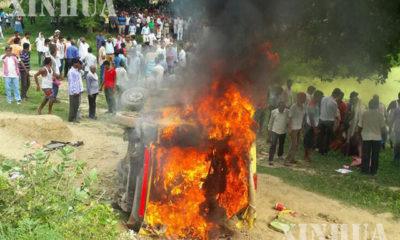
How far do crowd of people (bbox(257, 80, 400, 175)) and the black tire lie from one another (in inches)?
163

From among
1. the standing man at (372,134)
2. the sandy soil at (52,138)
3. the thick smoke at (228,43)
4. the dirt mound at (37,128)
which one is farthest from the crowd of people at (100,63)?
the standing man at (372,134)

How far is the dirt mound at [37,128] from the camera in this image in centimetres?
1069

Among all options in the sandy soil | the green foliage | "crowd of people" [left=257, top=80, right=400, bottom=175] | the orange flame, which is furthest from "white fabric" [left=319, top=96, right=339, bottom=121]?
the green foliage

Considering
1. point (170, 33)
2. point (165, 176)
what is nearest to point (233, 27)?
point (165, 176)

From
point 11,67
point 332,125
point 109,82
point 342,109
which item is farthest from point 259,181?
point 11,67

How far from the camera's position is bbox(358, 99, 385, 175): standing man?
10609mm

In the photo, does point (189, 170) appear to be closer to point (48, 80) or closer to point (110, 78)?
point (48, 80)

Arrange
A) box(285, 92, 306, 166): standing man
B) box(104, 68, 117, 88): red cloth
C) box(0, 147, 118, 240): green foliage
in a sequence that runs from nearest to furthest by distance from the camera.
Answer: box(0, 147, 118, 240): green foliage < box(285, 92, 306, 166): standing man < box(104, 68, 117, 88): red cloth

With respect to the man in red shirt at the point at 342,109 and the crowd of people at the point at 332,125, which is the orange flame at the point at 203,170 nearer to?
the crowd of people at the point at 332,125

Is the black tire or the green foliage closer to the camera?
the green foliage

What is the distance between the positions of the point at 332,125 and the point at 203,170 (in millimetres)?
6421

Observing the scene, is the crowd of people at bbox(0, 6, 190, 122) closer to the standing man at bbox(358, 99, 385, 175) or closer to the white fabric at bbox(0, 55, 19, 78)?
the white fabric at bbox(0, 55, 19, 78)

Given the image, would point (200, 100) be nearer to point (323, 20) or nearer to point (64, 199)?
point (64, 199)

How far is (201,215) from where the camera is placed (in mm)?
7051
